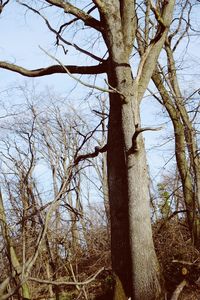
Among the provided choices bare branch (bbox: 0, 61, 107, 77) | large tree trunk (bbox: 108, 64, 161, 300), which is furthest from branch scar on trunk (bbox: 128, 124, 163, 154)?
bare branch (bbox: 0, 61, 107, 77)

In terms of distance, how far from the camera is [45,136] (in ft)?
71.7

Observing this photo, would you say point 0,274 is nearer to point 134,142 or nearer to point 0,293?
point 134,142

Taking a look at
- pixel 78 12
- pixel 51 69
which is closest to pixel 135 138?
pixel 51 69

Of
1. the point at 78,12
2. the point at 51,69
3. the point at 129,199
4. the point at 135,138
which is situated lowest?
the point at 129,199

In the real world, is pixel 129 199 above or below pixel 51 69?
below

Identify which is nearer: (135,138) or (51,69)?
(135,138)

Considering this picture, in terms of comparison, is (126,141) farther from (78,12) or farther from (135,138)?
(78,12)

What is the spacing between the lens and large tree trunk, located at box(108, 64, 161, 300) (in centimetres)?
498

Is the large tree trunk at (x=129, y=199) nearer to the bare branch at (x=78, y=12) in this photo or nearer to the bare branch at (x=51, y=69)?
the bare branch at (x=51, y=69)

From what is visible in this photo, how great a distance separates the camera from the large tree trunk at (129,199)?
4.98 m

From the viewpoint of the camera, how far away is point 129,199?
17.2ft

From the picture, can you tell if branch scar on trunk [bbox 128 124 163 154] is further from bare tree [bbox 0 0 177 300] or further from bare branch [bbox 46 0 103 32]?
bare branch [bbox 46 0 103 32]

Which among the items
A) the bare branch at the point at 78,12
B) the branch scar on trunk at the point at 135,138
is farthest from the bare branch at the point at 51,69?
Result: the branch scar on trunk at the point at 135,138

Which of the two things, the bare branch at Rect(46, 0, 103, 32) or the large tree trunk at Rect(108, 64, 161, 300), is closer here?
the large tree trunk at Rect(108, 64, 161, 300)
